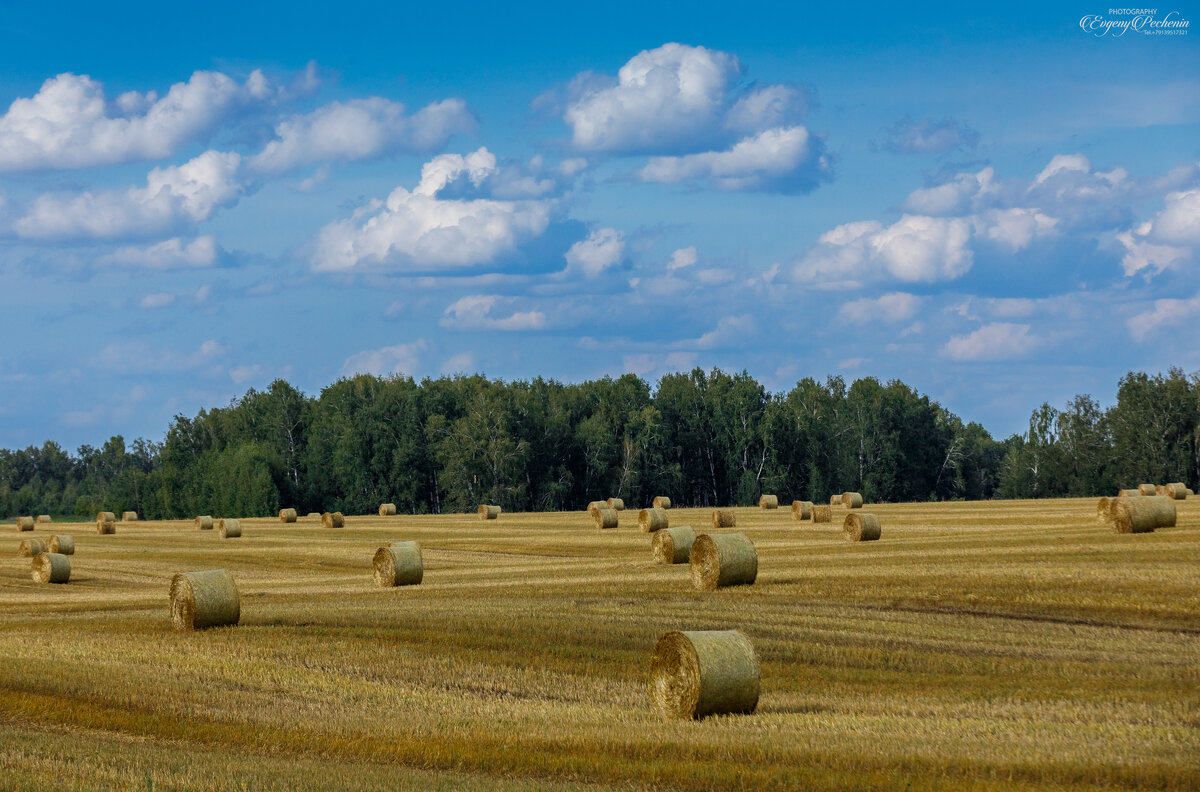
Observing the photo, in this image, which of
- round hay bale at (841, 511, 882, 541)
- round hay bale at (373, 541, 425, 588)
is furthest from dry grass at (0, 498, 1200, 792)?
round hay bale at (841, 511, 882, 541)

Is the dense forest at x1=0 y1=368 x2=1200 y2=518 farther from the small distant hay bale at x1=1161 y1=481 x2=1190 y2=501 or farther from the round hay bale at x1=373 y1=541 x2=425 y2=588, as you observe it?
the round hay bale at x1=373 y1=541 x2=425 y2=588

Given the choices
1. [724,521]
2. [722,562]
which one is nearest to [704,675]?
[722,562]

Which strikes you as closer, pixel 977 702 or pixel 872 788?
pixel 872 788

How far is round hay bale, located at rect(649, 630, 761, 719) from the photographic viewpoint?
14.7 meters

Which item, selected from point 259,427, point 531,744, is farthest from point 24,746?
point 259,427

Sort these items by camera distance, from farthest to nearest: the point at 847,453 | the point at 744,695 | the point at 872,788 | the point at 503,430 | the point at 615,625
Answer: the point at 847,453 < the point at 503,430 < the point at 615,625 < the point at 744,695 < the point at 872,788

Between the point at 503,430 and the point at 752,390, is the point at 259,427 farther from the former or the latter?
the point at 752,390

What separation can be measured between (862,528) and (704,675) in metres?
25.5

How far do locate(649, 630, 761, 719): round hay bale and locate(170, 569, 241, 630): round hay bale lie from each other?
10.6m

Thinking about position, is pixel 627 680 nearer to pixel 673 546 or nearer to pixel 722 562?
pixel 722 562

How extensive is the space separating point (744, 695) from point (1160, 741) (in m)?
4.57

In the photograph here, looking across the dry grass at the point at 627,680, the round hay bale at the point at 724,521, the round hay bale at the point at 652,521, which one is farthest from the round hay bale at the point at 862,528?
the round hay bale at the point at 724,521

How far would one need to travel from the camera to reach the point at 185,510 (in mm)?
112625

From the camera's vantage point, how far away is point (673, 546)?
3247cm
